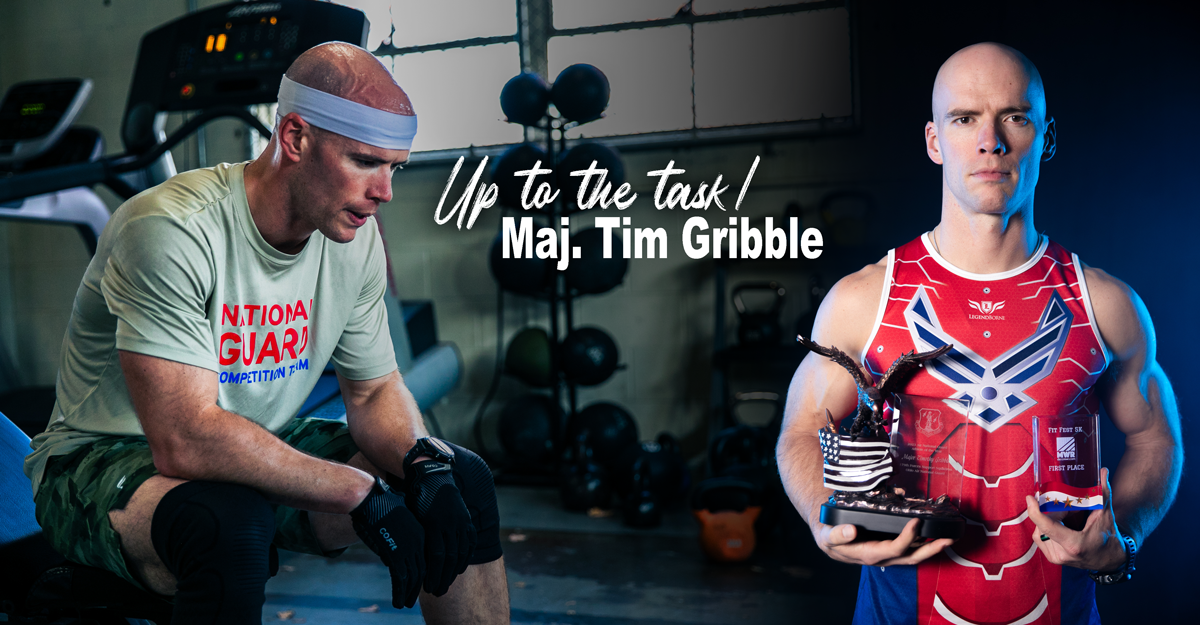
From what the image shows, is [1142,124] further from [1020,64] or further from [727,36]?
[727,36]

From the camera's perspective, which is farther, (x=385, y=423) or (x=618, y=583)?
(x=618, y=583)

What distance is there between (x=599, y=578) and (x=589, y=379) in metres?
1.27

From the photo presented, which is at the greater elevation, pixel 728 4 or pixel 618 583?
pixel 728 4

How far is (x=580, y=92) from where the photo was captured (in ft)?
12.1

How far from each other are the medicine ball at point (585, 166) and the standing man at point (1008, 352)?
266 cm

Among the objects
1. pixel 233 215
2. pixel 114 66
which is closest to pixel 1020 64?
pixel 233 215

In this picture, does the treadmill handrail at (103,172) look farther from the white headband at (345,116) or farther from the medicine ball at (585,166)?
the medicine ball at (585,166)

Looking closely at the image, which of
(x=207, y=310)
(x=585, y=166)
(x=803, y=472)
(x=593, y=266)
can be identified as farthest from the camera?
(x=593, y=266)

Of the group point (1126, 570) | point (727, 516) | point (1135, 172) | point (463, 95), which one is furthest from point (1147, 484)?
point (463, 95)

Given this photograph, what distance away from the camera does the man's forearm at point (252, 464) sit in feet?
4.23

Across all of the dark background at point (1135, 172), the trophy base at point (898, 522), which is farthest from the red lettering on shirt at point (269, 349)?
the dark background at point (1135, 172)

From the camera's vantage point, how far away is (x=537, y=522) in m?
3.56

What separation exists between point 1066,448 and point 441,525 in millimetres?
962

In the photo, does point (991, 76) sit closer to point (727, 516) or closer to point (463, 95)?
point (727, 516)
